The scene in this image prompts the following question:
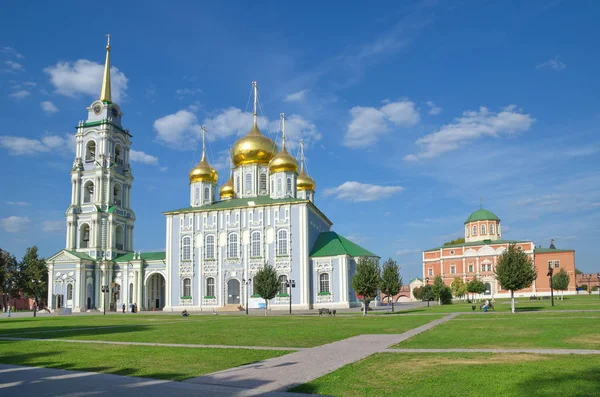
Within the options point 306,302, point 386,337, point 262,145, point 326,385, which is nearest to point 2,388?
point 326,385

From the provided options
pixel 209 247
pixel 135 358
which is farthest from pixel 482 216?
pixel 135 358

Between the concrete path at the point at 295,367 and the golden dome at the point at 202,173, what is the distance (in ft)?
164

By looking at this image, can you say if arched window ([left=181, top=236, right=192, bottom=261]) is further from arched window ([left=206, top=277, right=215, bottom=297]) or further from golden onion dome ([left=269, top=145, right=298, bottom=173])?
golden onion dome ([left=269, top=145, right=298, bottom=173])

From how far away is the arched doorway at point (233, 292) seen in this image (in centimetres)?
5944

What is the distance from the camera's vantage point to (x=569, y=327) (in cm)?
2184

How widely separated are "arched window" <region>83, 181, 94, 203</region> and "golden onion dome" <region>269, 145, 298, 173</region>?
84.2 ft

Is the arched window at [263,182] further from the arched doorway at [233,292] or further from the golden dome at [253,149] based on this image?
the arched doorway at [233,292]

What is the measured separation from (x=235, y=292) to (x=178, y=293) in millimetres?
6872

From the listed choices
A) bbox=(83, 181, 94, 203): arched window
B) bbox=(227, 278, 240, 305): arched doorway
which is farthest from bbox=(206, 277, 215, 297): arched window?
bbox=(83, 181, 94, 203): arched window

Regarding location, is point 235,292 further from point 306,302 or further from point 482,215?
point 482,215

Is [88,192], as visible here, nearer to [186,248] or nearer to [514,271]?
[186,248]

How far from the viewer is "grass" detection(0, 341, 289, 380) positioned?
12555 mm

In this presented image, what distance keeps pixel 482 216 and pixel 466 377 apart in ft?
338

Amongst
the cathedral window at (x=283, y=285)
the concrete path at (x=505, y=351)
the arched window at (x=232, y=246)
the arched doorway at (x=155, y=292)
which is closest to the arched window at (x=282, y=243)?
the cathedral window at (x=283, y=285)
